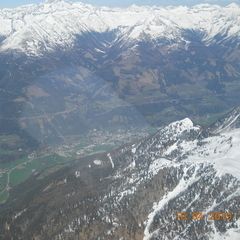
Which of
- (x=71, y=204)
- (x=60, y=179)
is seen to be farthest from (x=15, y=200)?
(x=71, y=204)

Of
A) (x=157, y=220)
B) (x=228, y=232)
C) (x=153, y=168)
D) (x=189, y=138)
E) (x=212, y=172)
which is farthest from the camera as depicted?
(x=189, y=138)

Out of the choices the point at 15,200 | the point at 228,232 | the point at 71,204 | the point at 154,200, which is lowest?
the point at 15,200

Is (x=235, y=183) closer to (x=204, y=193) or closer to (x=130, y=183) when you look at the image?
(x=204, y=193)

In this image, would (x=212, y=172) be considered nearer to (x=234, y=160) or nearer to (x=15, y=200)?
(x=234, y=160)

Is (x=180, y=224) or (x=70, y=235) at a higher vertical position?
(x=180, y=224)

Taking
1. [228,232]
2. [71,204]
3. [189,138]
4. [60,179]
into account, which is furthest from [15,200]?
[228,232]

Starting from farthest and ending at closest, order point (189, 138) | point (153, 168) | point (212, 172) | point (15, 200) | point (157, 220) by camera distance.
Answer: point (15, 200) → point (189, 138) → point (153, 168) → point (212, 172) → point (157, 220)

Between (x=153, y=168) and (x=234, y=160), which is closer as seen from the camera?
(x=234, y=160)
